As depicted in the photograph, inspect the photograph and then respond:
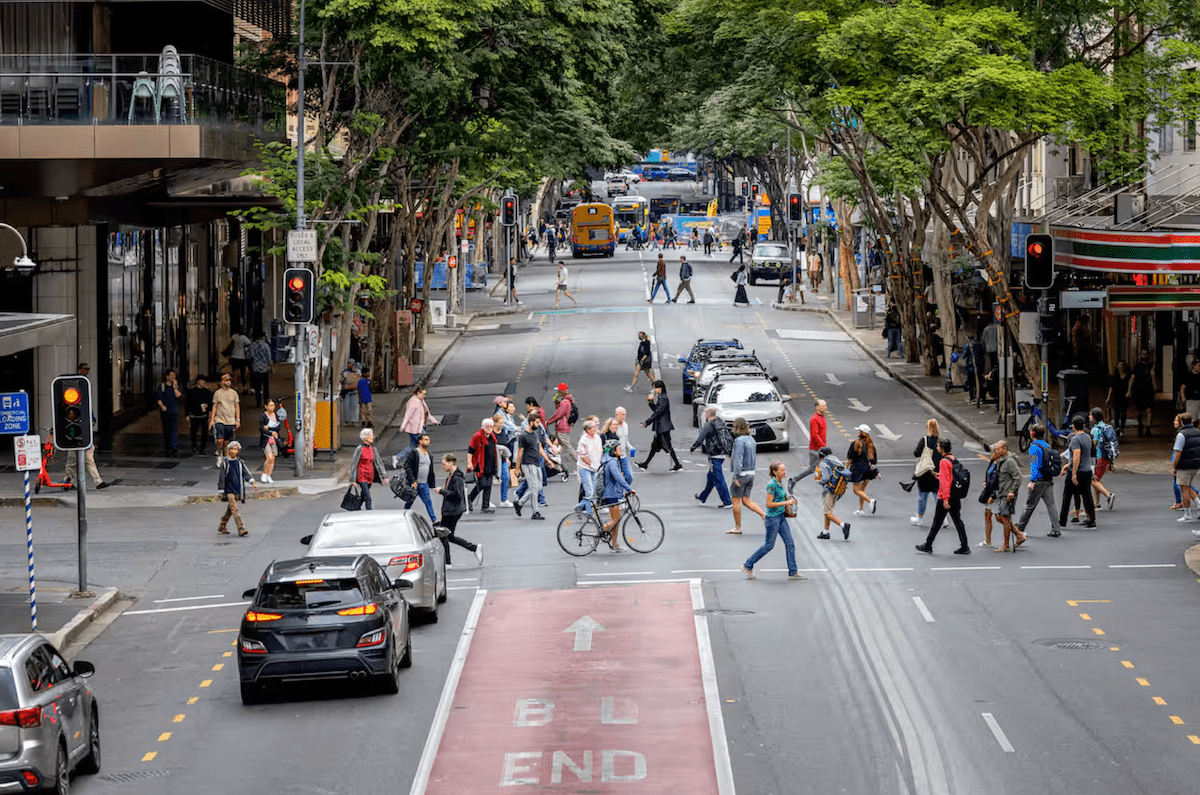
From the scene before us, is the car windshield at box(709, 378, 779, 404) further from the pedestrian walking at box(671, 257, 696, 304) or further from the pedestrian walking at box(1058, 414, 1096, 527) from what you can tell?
the pedestrian walking at box(671, 257, 696, 304)

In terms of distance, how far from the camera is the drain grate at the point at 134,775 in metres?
15.2

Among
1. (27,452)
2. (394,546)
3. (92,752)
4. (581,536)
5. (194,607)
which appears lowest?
(194,607)

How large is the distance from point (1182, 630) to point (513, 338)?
4588 cm

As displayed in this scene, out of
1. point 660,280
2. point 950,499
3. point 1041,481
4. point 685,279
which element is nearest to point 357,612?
point 950,499

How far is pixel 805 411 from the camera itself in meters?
44.9

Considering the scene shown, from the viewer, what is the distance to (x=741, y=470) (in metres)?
27.0

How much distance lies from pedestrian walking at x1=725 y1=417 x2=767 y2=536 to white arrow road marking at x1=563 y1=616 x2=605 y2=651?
6.30 metres

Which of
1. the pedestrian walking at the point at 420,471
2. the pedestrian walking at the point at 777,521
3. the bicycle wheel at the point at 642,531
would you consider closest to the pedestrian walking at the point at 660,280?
the pedestrian walking at the point at 420,471

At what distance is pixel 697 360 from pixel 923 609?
86.3 feet

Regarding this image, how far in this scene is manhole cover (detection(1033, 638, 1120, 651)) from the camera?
19094 mm

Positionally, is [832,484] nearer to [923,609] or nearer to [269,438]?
[923,609]

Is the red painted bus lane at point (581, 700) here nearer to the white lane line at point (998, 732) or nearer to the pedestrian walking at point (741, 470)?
the white lane line at point (998, 732)

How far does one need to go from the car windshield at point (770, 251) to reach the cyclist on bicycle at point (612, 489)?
60.3 m

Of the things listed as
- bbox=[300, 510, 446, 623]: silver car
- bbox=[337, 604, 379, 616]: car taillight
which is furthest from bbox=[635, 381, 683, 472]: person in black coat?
bbox=[337, 604, 379, 616]: car taillight
